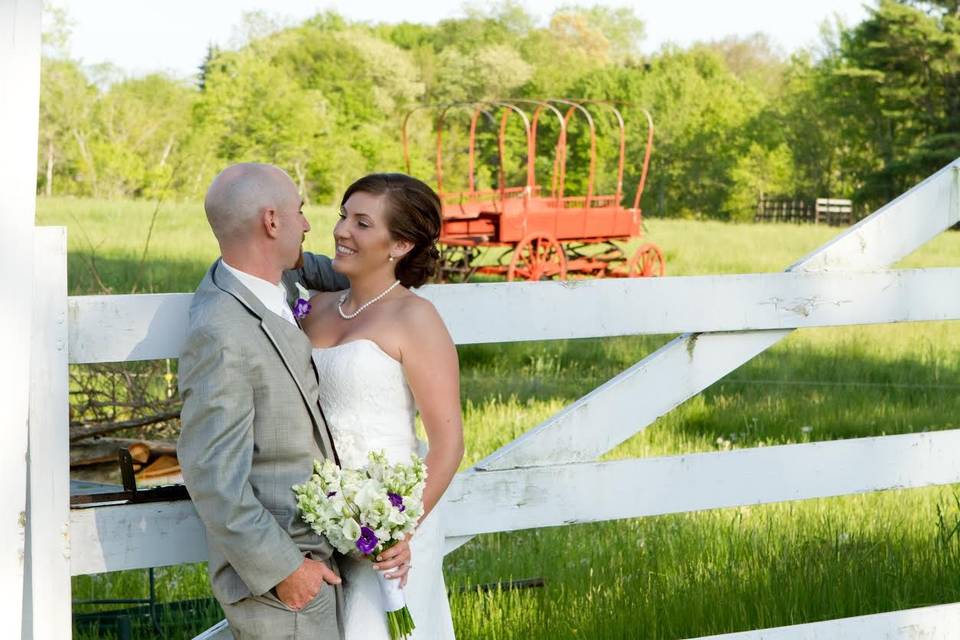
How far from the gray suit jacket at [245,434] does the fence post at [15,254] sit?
316 mm

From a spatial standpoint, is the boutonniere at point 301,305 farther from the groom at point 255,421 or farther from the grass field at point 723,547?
the grass field at point 723,547

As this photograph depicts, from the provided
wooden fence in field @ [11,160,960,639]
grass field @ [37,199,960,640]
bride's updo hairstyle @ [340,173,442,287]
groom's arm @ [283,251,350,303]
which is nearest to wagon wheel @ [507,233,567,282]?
grass field @ [37,199,960,640]

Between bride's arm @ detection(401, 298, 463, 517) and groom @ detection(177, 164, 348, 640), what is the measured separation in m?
0.25

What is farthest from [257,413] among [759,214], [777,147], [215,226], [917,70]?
[777,147]

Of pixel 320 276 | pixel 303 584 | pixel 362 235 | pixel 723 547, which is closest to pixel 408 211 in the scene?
pixel 362 235

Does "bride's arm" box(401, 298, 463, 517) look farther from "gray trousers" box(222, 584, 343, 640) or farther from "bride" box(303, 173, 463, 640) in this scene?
"gray trousers" box(222, 584, 343, 640)

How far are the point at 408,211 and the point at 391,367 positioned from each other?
13.8 inches

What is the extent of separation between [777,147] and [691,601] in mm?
66849

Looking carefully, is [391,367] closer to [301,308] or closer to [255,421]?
[301,308]

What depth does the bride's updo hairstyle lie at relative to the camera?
2.71 metres

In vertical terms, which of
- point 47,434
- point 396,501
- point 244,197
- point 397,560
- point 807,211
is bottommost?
point 397,560

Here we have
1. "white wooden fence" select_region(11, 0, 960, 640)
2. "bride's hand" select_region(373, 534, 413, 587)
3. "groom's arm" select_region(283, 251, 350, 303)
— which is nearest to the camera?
"white wooden fence" select_region(11, 0, 960, 640)

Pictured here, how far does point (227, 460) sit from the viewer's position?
2.27 metres

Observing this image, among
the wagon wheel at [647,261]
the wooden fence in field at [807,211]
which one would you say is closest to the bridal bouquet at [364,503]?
the wagon wheel at [647,261]
